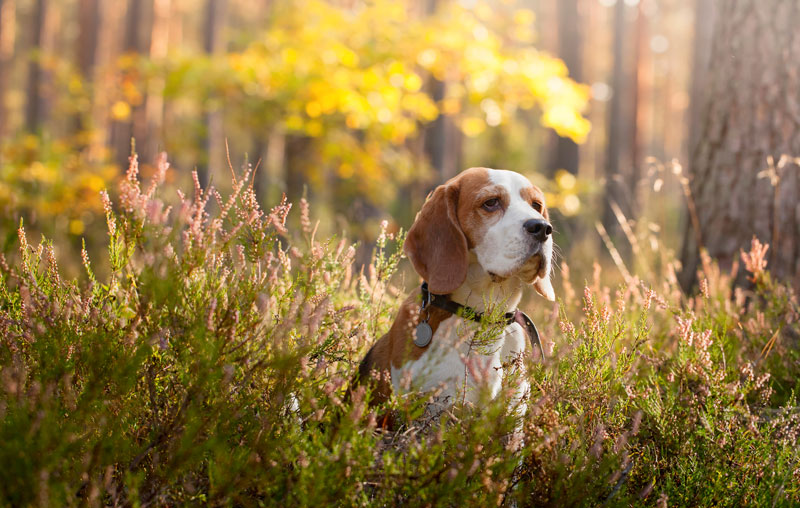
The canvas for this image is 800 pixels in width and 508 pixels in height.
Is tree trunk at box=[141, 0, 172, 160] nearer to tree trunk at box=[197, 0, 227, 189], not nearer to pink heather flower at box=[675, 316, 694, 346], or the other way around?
tree trunk at box=[197, 0, 227, 189]

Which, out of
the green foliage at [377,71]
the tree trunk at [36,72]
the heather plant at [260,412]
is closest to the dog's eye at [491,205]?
the heather plant at [260,412]

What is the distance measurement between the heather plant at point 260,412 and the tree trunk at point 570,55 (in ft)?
46.8

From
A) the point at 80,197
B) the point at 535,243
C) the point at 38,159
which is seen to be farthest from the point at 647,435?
the point at 38,159

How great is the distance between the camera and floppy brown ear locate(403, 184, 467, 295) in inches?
103

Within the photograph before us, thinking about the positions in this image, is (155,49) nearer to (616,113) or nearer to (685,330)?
(616,113)

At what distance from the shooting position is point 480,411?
5.79 ft

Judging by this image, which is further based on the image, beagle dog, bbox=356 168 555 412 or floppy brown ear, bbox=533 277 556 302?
floppy brown ear, bbox=533 277 556 302

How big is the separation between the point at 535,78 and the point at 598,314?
225 inches

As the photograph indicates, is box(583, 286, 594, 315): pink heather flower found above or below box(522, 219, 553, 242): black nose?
below

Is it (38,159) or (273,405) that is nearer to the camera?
(273,405)

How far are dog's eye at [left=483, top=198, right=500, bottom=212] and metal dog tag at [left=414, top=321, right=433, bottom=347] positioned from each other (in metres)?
0.60

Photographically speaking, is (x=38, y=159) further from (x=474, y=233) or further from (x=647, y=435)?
(x=647, y=435)

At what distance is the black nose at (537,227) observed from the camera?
2605 millimetres

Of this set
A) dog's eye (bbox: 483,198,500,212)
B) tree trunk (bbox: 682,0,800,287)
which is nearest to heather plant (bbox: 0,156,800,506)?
dog's eye (bbox: 483,198,500,212)
